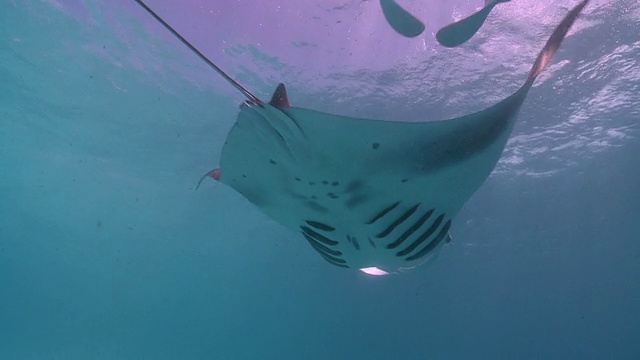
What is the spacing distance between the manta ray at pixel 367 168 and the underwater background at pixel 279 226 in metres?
5.93

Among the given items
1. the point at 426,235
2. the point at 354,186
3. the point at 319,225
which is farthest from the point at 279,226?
the point at 354,186

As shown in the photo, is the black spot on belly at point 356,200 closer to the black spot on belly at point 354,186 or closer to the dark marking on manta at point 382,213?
the black spot on belly at point 354,186

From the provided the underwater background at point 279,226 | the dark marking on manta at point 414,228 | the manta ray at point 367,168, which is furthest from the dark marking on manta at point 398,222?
the underwater background at point 279,226

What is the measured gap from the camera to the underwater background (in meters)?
10.4

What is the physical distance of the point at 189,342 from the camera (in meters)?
55.8

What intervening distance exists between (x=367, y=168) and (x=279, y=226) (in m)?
20.0

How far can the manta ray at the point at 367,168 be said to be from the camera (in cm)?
315

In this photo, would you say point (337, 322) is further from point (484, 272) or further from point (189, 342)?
point (189, 342)

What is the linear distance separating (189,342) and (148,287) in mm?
15304

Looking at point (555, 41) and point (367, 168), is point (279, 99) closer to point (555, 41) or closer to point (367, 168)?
point (367, 168)

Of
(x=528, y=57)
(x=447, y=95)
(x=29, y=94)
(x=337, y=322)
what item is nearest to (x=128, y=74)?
(x=29, y=94)

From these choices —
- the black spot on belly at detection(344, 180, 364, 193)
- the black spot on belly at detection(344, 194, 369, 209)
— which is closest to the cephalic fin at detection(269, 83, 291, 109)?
the black spot on belly at detection(344, 180, 364, 193)

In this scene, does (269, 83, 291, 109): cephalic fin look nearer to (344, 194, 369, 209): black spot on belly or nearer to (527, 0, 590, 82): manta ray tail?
(344, 194, 369, 209): black spot on belly

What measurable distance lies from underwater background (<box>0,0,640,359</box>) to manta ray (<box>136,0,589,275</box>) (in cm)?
593
